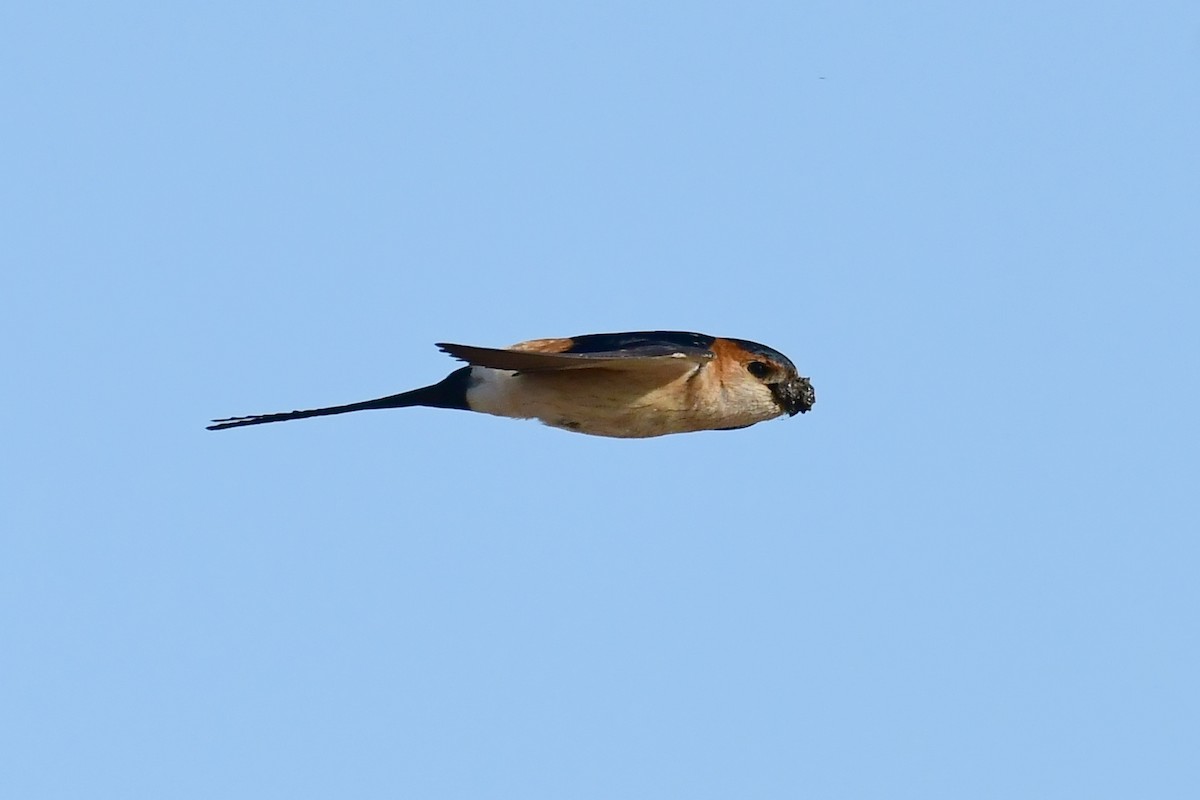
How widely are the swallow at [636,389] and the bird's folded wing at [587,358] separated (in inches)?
0.6

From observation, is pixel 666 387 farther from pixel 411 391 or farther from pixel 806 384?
pixel 411 391

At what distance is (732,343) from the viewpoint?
11977 mm

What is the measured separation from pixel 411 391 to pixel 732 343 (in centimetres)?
219

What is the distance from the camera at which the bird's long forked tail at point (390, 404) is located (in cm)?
1222

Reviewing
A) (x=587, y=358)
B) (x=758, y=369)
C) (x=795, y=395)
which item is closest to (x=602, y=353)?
(x=587, y=358)

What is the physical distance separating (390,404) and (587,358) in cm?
227

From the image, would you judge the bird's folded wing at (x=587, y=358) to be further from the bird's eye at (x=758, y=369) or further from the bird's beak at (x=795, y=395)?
the bird's beak at (x=795, y=395)

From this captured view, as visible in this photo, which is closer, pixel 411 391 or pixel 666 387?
pixel 666 387

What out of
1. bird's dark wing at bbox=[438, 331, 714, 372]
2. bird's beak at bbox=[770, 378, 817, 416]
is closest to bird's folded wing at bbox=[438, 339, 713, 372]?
bird's dark wing at bbox=[438, 331, 714, 372]

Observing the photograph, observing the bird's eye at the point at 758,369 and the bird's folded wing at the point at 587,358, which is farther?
the bird's eye at the point at 758,369

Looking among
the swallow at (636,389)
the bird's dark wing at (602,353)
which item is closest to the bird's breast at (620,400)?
the swallow at (636,389)

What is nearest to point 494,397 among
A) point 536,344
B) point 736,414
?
point 536,344

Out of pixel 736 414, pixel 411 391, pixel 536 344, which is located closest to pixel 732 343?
pixel 736 414

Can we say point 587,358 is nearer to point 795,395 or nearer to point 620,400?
point 620,400
